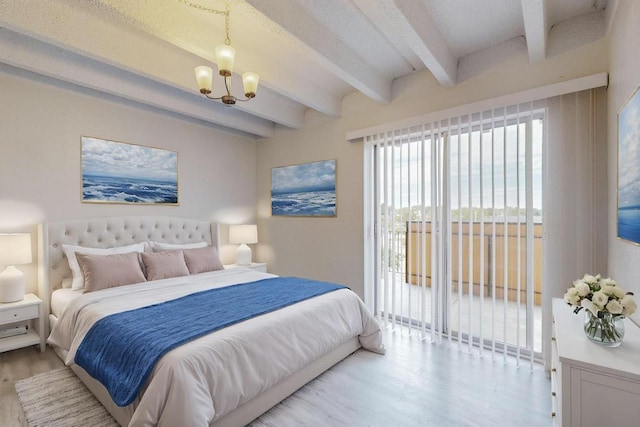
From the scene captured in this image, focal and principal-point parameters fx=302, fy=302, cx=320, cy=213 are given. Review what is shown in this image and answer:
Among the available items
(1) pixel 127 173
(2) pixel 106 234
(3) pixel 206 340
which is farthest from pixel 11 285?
(3) pixel 206 340

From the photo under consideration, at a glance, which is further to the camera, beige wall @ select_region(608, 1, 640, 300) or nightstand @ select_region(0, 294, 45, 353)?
nightstand @ select_region(0, 294, 45, 353)

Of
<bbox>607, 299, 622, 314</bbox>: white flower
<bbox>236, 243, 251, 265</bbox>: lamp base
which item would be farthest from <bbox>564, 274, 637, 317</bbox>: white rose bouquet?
<bbox>236, 243, 251, 265</bbox>: lamp base

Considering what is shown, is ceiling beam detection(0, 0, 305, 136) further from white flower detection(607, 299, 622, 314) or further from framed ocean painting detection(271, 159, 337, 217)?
white flower detection(607, 299, 622, 314)

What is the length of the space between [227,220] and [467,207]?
3300 mm

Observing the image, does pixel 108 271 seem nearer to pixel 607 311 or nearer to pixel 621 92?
pixel 607 311

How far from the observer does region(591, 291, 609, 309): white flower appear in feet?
4.47

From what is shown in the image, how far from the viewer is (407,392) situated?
7.29 ft

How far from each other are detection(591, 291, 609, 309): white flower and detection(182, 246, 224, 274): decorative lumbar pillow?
3457 mm

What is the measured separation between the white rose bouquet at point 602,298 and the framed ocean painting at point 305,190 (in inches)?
107

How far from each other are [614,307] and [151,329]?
7.92 ft

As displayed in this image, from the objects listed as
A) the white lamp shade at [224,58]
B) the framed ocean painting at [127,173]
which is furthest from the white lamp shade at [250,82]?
the framed ocean painting at [127,173]

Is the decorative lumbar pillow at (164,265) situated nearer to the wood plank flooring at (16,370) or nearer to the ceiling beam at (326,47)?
the wood plank flooring at (16,370)

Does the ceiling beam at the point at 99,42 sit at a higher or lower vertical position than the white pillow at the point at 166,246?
higher

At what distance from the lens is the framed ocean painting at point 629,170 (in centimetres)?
147
